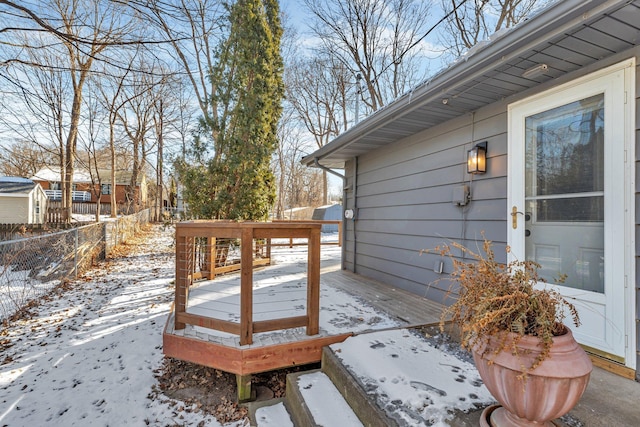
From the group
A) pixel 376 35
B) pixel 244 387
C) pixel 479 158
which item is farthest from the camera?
pixel 376 35

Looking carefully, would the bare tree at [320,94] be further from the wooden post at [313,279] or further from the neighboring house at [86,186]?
the neighboring house at [86,186]

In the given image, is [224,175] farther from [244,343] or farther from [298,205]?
[298,205]

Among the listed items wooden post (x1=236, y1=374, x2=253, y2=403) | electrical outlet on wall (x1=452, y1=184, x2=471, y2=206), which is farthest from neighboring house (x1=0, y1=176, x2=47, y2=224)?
electrical outlet on wall (x1=452, y1=184, x2=471, y2=206)

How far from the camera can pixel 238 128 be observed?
5.39 m

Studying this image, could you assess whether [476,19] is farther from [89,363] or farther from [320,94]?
[89,363]

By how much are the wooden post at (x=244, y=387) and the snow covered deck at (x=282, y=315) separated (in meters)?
0.10

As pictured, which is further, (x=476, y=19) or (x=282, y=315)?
(x=476, y=19)

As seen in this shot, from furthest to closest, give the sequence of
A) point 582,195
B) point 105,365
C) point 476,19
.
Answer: point 476,19 → point 105,365 → point 582,195

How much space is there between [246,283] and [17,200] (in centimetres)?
1788

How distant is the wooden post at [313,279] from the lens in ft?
8.43

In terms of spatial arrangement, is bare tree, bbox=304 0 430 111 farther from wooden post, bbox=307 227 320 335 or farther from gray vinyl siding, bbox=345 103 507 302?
wooden post, bbox=307 227 320 335

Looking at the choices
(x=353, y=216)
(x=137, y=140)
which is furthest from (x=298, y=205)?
(x=353, y=216)

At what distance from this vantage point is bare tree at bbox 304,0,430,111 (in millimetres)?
10086

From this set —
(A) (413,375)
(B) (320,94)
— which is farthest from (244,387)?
(B) (320,94)
